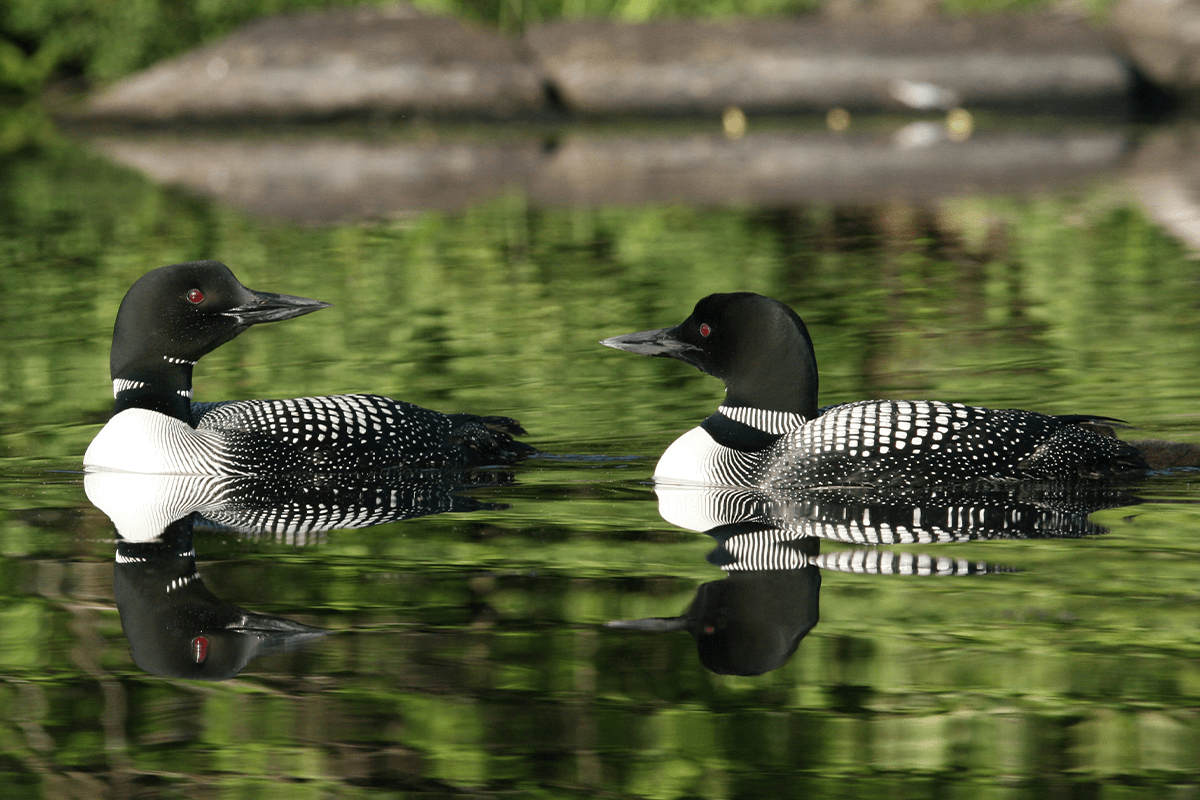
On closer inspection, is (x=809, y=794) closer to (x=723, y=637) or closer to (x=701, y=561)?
(x=723, y=637)

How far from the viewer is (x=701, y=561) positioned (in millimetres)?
4070

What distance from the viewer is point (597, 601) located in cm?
371

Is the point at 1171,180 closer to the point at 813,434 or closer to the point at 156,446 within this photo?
the point at 813,434

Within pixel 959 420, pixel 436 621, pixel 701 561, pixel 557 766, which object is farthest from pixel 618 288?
pixel 557 766

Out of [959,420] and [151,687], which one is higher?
[959,420]

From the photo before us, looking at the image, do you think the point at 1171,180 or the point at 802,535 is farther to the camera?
the point at 1171,180

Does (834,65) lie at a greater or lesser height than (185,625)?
greater

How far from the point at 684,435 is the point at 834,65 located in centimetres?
1226

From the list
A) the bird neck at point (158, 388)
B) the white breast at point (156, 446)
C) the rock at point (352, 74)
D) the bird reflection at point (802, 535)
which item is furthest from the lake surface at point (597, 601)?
the rock at point (352, 74)

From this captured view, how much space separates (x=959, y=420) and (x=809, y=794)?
2188mm

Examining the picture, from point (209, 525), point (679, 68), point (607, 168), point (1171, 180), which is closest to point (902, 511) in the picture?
point (209, 525)

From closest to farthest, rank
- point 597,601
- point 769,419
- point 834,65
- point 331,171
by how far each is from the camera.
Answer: point 597,601 < point 769,419 < point 331,171 < point 834,65

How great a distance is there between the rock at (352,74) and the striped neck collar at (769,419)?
12.3 metres

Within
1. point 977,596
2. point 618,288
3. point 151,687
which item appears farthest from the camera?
point 618,288
